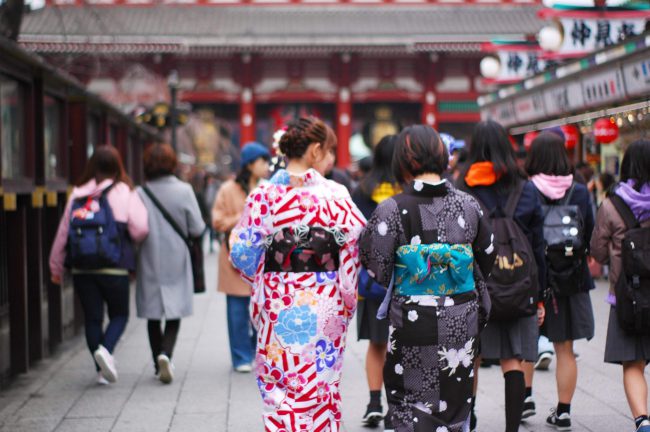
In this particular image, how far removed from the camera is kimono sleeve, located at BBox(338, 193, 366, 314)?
4.41m

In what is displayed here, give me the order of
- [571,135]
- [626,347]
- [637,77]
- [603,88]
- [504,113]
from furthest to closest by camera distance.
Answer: [504,113] < [571,135] < [603,88] < [637,77] < [626,347]

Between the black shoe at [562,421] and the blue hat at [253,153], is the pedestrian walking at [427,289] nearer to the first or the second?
the black shoe at [562,421]

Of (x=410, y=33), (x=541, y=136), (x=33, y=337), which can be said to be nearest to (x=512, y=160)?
(x=541, y=136)

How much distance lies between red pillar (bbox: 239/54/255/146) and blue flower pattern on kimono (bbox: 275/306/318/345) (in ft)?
78.4

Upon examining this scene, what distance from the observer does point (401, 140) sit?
440 cm

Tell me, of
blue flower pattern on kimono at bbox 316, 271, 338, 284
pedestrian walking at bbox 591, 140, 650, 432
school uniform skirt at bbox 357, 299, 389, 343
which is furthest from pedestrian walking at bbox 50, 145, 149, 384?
pedestrian walking at bbox 591, 140, 650, 432

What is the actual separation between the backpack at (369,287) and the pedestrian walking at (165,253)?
2.09 meters

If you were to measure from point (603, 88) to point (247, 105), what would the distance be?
1727 centimetres

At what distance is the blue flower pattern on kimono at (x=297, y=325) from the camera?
4.36m

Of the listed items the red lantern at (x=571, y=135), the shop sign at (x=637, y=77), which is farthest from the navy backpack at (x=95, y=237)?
the red lantern at (x=571, y=135)

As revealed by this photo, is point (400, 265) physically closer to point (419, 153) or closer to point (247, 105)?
point (419, 153)

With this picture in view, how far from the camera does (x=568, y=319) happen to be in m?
5.84

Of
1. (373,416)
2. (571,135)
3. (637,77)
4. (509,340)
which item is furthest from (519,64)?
(509,340)

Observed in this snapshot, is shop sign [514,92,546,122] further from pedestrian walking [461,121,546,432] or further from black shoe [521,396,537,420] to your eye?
pedestrian walking [461,121,546,432]
